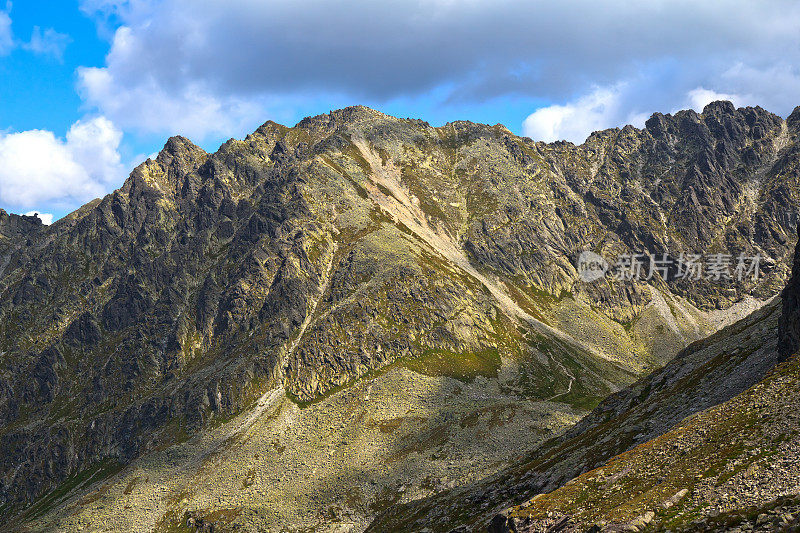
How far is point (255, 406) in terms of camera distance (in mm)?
196375

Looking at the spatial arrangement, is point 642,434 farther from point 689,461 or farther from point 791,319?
point 689,461

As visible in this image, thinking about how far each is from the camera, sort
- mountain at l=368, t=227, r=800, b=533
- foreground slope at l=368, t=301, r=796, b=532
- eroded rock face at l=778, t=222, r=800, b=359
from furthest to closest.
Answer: eroded rock face at l=778, t=222, r=800, b=359 → foreground slope at l=368, t=301, r=796, b=532 → mountain at l=368, t=227, r=800, b=533

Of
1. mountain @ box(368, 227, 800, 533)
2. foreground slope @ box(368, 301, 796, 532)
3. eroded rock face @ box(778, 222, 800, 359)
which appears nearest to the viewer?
mountain @ box(368, 227, 800, 533)

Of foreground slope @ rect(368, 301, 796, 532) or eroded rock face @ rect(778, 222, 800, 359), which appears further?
eroded rock face @ rect(778, 222, 800, 359)

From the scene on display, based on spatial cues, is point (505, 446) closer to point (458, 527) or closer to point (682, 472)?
point (458, 527)

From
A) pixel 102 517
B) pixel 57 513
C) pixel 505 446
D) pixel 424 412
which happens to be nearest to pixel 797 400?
pixel 505 446

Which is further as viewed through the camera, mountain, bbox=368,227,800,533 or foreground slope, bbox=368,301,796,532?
foreground slope, bbox=368,301,796,532

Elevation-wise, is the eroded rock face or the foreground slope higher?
the eroded rock face

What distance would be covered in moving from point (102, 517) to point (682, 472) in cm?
16772

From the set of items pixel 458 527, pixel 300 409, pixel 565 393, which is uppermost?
pixel 300 409

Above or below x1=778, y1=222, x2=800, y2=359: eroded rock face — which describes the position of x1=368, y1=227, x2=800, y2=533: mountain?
below

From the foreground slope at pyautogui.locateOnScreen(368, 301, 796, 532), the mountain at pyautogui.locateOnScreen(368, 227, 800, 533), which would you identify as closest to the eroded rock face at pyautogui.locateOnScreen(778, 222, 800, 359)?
the mountain at pyautogui.locateOnScreen(368, 227, 800, 533)

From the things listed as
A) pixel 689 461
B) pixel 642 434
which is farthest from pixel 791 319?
pixel 689 461

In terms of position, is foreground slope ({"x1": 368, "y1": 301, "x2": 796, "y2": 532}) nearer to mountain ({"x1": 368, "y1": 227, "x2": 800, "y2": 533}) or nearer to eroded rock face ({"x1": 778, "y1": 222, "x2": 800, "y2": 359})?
mountain ({"x1": 368, "y1": 227, "x2": 800, "y2": 533})
